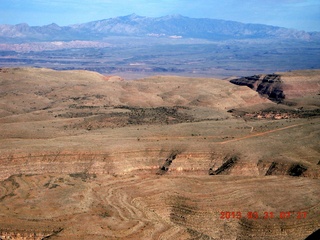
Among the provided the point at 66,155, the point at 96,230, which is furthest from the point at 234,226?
the point at 66,155

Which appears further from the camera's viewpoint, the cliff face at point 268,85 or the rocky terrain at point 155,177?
the cliff face at point 268,85

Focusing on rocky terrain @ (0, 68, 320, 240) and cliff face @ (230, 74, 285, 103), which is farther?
cliff face @ (230, 74, 285, 103)

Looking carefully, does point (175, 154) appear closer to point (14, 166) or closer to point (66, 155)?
point (66, 155)

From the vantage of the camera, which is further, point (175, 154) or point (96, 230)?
point (175, 154)

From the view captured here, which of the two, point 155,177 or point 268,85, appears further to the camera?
point 268,85

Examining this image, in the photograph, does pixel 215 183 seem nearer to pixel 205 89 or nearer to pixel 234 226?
pixel 234 226

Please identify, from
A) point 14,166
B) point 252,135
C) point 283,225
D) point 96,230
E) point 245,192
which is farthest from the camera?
point 252,135

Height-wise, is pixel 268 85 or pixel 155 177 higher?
pixel 155 177

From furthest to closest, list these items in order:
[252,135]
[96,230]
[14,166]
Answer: [252,135] < [14,166] < [96,230]
